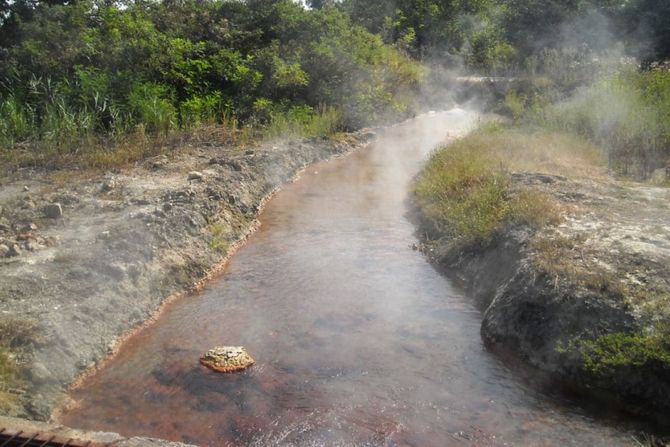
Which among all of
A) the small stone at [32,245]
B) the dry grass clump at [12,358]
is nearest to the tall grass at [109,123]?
the small stone at [32,245]

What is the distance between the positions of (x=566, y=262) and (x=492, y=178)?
9.97ft

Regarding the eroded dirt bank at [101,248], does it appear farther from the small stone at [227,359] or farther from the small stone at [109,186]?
the small stone at [227,359]

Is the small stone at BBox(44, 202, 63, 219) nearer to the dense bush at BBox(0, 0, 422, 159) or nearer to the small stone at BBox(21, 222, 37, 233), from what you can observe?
the small stone at BBox(21, 222, 37, 233)

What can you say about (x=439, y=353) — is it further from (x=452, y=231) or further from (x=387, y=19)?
(x=387, y=19)

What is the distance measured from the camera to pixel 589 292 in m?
5.05

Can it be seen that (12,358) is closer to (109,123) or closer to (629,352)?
(629,352)

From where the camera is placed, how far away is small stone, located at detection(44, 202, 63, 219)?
6.75m

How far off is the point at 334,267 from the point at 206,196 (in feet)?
7.32

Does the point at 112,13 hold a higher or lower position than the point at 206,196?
higher

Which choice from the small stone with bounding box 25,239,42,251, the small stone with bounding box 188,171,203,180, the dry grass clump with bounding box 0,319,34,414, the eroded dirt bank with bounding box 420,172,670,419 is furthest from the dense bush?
the eroded dirt bank with bounding box 420,172,670,419

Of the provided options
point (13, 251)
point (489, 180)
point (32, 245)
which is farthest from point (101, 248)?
point (489, 180)

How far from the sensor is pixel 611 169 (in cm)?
895

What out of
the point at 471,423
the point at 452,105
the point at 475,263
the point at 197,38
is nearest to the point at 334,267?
the point at 475,263

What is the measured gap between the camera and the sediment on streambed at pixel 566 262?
14.8 feet
